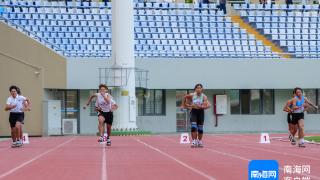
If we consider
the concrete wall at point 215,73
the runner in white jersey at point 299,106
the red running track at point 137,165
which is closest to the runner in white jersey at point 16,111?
the red running track at point 137,165

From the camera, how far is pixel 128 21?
34312mm

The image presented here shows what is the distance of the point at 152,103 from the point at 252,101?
19.6 feet

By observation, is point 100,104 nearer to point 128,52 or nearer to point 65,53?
point 128,52

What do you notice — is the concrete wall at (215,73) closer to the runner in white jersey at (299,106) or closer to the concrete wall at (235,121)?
the concrete wall at (235,121)

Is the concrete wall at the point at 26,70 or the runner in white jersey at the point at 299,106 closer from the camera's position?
Result: the runner in white jersey at the point at 299,106

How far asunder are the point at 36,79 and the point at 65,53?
13.5 feet

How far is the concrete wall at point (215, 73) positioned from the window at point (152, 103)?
1.29m

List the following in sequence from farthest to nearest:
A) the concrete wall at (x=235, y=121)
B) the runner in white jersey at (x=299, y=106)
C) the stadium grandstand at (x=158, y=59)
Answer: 1. the concrete wall at (x=235, y=121)
2. the stadium grandstand at (x=158, y=59)
3. the runner in white jersey at (x=299, y=106)

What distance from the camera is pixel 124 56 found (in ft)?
113

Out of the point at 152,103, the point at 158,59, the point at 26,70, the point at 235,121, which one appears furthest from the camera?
the point at 235,121

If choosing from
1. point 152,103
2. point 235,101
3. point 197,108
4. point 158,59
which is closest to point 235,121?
point 235,101

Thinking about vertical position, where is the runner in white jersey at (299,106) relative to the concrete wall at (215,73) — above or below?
below

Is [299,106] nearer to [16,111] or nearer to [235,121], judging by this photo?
[16,111]

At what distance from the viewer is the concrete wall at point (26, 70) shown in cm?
3572
